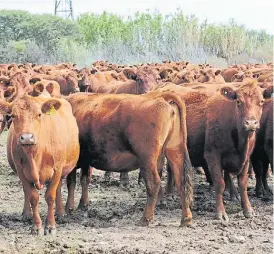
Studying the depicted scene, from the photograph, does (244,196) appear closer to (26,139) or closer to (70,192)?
(70,192)

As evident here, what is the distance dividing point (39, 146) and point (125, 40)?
5642 cm

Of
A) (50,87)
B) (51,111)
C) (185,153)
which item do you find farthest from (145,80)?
(51,111)

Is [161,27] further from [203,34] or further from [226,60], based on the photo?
[226,60]

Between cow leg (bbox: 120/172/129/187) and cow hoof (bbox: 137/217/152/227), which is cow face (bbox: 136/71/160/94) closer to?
cow leg (bbox: 120/172/129/187)

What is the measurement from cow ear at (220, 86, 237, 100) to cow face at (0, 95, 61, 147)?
7.63 feet

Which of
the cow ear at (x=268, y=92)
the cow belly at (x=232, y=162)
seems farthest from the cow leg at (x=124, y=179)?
the cow ear at (x=268, y=92)

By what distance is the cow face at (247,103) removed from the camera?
301 inches

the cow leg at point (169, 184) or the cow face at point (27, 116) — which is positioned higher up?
the cow face at point (27, 116)

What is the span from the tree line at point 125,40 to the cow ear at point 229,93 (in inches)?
1476

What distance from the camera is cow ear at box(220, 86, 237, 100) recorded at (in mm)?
8061

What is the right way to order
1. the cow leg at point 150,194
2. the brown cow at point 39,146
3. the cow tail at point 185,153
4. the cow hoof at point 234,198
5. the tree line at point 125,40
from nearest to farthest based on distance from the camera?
1. the brown cow at point 39,146
2. the cow leg at point 150,194
3. the cow tail at point 185,153
4. the cow hoof at point 234,198
5. the tree line at point 125,40

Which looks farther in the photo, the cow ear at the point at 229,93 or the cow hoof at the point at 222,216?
the cow ear at the point at 229,93

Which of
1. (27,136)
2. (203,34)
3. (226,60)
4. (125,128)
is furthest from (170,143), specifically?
(203,34)

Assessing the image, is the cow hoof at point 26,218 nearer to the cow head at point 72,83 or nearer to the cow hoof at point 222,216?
the cow hoof at point 222,216
